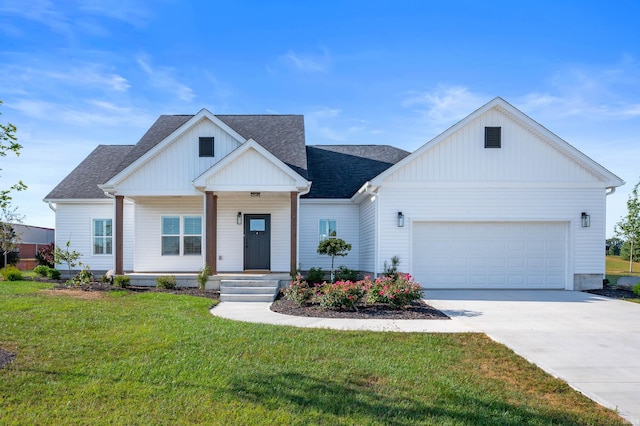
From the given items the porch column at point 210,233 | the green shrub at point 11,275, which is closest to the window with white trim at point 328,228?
the porch column at point 210,233

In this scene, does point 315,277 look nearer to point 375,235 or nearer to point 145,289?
point 375,235

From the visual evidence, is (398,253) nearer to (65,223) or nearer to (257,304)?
(257,304)

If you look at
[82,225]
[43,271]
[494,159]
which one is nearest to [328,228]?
[494,159]

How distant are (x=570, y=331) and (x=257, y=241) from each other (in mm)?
11320

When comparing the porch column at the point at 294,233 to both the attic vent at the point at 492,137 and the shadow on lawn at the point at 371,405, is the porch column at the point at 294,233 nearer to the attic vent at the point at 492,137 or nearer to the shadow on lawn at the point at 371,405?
the attic vent at the point at 492,137

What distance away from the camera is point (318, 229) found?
1742 centimetres

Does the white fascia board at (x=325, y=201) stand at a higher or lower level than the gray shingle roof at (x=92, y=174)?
lower

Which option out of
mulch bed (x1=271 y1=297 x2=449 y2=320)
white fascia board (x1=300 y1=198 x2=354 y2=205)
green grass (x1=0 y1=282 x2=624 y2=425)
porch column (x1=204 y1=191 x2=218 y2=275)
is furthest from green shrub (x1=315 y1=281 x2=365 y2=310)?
white fascia board (x1=300 y1=198 x2=354 y2=205)

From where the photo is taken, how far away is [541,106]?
15.3 m

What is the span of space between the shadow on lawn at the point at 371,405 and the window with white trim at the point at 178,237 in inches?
496

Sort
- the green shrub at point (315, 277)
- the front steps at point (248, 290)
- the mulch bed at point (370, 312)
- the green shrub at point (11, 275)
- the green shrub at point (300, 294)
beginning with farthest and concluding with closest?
the green shrub at point (11, 275) < the green shrub at point (315, 277) < the front steps at point (248, 290) < the green shrub at point (300, 294) < the mulch bed at point (370, 312)

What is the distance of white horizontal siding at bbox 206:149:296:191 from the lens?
1469 centimetres

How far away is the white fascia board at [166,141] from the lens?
15492 mm

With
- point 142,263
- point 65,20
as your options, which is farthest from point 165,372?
point 142,263
